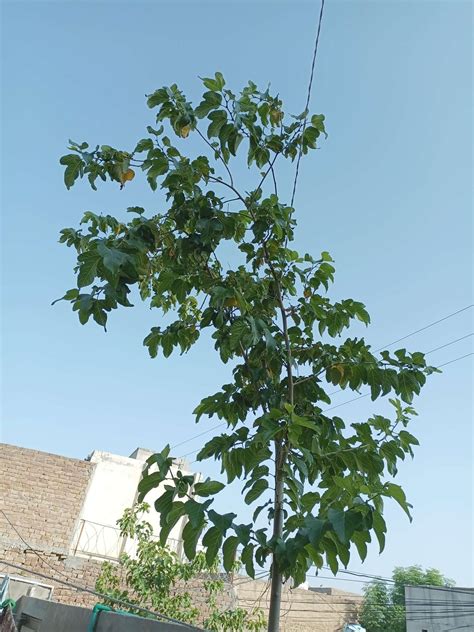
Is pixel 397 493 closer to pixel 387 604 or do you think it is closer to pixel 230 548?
pixel 230 548

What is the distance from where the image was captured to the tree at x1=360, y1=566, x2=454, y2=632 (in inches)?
827

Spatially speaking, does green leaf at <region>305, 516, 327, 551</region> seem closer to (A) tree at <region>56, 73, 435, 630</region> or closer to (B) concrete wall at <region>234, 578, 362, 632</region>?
(A) tree at <region>56, 73, 435, 630</region>

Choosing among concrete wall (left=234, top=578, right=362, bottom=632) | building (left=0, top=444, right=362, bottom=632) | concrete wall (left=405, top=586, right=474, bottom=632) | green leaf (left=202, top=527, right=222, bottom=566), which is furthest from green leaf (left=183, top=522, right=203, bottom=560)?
concrete wall (left=405, top=586, right=474, bottom=632)

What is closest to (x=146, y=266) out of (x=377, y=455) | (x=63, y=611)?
(x=377, y=455)

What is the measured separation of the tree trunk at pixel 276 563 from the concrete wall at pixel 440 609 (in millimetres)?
17648

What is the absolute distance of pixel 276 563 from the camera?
137cm

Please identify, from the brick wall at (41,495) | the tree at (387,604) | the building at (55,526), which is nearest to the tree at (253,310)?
the building at (55,526)

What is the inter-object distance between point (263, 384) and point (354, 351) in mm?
357

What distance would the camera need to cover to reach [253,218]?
1912 mm

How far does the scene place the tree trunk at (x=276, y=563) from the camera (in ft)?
4.64

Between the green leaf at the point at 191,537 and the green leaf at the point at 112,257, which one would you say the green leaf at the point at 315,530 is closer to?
the green leaf at the point at 191,537

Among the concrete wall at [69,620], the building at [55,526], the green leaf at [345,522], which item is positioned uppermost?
the building at [55,526]

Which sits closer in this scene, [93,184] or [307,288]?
[93,184]

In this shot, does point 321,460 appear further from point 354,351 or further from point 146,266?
point 146,266
